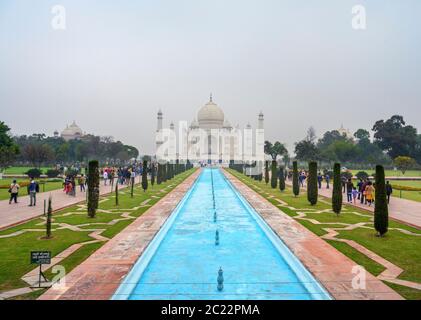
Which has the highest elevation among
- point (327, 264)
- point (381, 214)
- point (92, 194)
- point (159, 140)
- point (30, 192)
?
point (159, 140)

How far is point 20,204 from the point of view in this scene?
15961mm

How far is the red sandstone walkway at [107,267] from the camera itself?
5.69 meters

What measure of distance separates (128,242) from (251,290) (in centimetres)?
402

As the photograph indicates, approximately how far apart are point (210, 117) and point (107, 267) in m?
79.9

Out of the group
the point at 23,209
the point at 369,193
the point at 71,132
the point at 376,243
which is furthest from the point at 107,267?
the point at 71,132

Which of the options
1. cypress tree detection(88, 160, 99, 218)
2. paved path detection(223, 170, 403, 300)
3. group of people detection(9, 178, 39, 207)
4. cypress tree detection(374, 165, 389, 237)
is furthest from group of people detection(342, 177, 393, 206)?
group of people detection(9, 178, 39, 207)

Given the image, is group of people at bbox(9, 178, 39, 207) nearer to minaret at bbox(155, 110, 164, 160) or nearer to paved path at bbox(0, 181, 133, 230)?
paved path at bbox(0, 181, 133, 230)

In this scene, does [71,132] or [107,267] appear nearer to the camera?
[107,267]

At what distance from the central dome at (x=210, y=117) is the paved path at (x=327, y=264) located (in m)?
74.7

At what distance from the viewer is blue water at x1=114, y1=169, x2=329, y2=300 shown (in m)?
5.99

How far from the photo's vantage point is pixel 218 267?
7.48 meters

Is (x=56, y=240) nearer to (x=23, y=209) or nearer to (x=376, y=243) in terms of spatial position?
(x=23, y=209)

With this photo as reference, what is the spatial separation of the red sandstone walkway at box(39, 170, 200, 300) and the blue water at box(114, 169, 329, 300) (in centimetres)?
20
